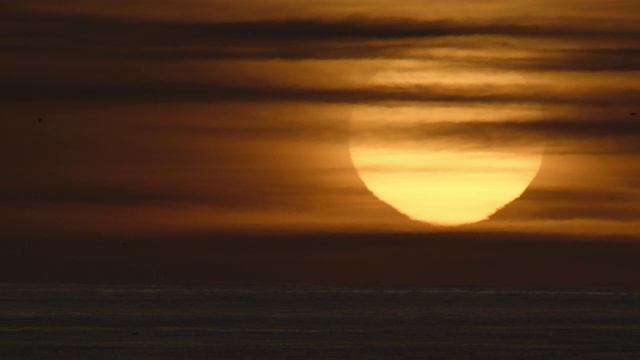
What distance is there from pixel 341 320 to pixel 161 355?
8449mm

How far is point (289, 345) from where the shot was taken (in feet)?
87.8

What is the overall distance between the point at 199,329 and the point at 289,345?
3.93m

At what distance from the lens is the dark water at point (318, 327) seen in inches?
1019

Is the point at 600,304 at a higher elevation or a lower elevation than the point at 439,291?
lower

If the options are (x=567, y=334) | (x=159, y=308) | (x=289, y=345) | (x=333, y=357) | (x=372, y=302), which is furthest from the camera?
(x=372, y=302)

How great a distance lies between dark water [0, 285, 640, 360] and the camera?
2589 cm

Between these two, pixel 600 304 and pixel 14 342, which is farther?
pixel 600 304

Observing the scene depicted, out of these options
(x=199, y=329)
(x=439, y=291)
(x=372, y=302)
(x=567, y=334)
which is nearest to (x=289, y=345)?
(x=199, y=329)

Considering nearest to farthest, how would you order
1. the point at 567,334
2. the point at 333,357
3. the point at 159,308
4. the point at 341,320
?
the point at 333,357 → the point at 567,334 → the point at 341,320 → the point at 159,308

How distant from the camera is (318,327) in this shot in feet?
102

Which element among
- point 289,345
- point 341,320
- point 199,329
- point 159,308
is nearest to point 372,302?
point 159,308

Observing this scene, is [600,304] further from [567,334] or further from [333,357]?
[333,357]

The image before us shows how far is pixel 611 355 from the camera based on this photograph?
26.0 m

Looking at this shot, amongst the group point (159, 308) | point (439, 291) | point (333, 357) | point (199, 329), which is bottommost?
point (333, 357)
